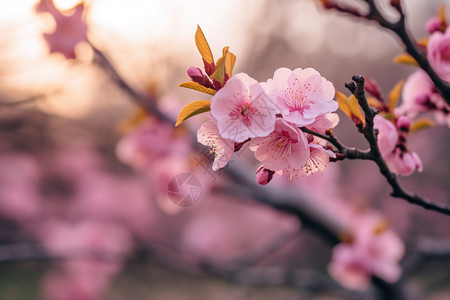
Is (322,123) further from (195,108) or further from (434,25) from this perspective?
(434,25)

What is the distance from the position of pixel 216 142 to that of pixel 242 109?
65mm

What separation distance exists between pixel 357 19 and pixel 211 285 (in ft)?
14.4

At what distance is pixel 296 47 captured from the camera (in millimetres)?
5395

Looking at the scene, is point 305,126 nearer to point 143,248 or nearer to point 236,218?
point 143,248

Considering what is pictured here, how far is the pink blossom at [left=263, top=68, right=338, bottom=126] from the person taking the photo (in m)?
0.54

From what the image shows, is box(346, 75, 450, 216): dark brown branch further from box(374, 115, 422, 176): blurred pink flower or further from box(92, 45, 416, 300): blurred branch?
box(92, 45, 416, 300): blurred branch

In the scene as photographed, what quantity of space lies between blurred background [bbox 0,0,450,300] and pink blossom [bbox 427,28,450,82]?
9 centimetres

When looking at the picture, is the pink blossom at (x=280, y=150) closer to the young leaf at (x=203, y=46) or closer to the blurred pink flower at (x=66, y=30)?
the young leaf at (x=203, y=46)

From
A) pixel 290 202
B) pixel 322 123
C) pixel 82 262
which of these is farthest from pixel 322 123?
pixel 82 262

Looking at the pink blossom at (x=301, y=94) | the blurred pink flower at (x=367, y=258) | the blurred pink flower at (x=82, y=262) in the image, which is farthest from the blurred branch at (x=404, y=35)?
the blurred pink flower at (x=82, y=262)

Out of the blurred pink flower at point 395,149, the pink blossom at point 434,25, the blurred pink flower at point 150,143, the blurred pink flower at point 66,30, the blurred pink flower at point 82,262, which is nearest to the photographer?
the blurred pink flower at point 395,149

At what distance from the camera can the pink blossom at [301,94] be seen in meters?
0.54

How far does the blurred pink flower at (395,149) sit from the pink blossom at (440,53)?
13 centimetres

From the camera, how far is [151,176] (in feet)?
6.91
